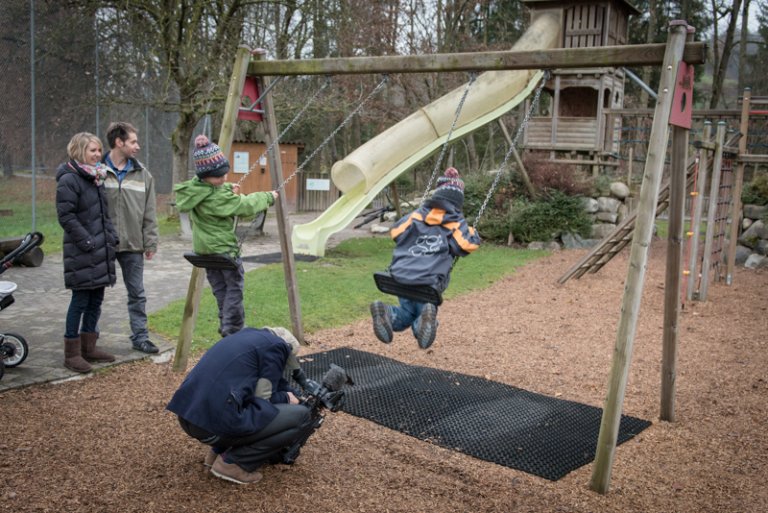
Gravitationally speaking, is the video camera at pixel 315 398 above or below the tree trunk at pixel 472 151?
below

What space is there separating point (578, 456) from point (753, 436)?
144 cm

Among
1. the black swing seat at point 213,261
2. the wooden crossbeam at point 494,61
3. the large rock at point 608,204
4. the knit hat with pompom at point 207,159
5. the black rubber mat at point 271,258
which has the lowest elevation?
the black rubber mat at point 271,258

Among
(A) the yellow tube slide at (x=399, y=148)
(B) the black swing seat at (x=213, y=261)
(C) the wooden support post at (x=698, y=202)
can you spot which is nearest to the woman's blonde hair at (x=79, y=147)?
(B) the black swing seat at (x=213, y=261)

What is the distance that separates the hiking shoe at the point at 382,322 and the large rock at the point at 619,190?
38.5 feet

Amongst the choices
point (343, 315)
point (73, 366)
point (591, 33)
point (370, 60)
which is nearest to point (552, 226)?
point (591, 33)

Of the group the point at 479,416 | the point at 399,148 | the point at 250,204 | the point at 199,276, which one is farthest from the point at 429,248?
the point at 399,148

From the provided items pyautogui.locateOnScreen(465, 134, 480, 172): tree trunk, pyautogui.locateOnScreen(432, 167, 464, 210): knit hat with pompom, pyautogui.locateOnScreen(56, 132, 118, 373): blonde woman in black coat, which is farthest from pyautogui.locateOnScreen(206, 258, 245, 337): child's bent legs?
pyautogui.locateOnScreen(465, 134, 480, 172): tree trunk

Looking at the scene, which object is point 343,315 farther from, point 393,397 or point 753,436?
point 753,436

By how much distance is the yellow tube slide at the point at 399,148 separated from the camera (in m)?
12.9

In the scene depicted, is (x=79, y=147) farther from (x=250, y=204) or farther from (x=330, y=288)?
(x=330, y=288)

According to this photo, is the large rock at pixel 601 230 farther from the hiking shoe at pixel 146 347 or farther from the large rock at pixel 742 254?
the hiking shoe at pixel 146 347

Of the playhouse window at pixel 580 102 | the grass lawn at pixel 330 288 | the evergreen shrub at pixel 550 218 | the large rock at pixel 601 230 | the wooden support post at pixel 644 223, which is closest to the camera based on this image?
the wooden support post at pixel 644 223

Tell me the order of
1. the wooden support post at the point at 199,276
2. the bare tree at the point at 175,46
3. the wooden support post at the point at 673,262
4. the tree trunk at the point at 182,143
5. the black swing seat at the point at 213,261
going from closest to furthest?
the wooden support post at the point at 673,262, the black swing seat at the point at 213,261, the wooden support post at the point at 199,276, the bare tree at the point at 175,46, the tree trunk at the point at 182,143

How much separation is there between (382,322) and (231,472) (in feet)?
5.81
